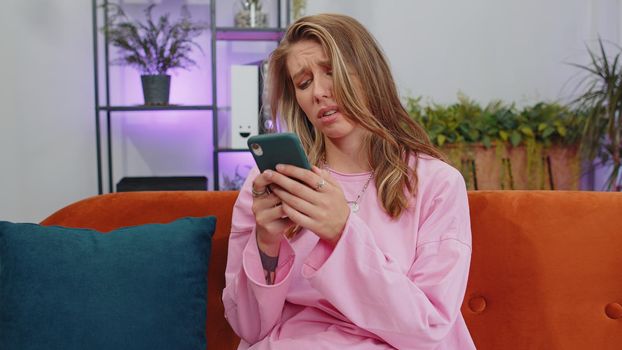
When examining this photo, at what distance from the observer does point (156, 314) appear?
49.3 inches

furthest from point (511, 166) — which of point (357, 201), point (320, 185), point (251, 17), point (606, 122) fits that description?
point (320, 185)

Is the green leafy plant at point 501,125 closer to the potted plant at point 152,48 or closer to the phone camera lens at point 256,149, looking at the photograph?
the potted plant at point 152,48

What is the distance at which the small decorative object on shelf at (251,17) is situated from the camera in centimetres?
329

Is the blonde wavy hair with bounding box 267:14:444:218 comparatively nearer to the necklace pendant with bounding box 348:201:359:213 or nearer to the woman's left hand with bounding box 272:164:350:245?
the necklace pendant with bounding box 348:201:359:213

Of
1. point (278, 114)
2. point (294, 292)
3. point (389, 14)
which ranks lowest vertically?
point (294, 292)

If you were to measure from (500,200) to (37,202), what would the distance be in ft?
5.72

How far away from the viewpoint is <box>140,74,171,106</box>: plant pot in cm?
315

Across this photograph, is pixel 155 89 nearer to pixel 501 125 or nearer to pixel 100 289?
pixel 501 125

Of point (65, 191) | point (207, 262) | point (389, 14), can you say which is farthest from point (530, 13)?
point (207, 262)

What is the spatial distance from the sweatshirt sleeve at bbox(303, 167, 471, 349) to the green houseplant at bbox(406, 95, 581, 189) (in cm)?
243

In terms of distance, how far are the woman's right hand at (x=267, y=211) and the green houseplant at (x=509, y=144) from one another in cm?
251

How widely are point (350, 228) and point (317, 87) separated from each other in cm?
31

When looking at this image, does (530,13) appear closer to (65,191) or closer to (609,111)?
(609,111)

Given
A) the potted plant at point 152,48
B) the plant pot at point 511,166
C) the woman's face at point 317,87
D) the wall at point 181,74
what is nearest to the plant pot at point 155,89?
the potted plant at point 152,48
